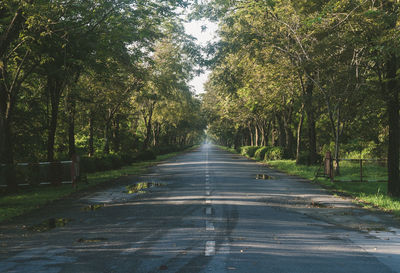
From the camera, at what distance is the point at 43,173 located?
17.4 m

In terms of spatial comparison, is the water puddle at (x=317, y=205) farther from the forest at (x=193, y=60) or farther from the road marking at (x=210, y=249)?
the road marking at (x=210, y=249)

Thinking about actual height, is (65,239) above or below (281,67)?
below

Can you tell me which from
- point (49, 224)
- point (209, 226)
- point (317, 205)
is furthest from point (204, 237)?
point (317, 205)

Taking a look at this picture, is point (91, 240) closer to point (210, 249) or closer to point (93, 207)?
point (210, 249)

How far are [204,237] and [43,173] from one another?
1252 cm

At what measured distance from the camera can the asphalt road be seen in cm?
566

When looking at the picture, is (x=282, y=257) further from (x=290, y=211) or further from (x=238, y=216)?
(x=290, y=211)

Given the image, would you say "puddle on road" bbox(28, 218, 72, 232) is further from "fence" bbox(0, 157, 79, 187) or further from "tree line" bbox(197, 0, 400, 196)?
"tree line" bbox(197, 0, 400, 196)

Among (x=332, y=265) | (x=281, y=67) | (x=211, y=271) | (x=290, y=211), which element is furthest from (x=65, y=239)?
(x=281, y=67)

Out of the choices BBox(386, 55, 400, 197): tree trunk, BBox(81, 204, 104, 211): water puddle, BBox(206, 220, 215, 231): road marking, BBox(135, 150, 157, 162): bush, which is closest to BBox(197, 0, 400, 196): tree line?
BBox(386, 55, 400, 197): tree trunk

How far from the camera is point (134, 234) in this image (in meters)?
7.62

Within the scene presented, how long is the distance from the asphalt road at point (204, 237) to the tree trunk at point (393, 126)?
244 cm

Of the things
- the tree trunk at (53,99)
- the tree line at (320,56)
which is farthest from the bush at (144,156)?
the tree trunk at (53,99)

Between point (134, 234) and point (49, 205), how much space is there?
5642mm
